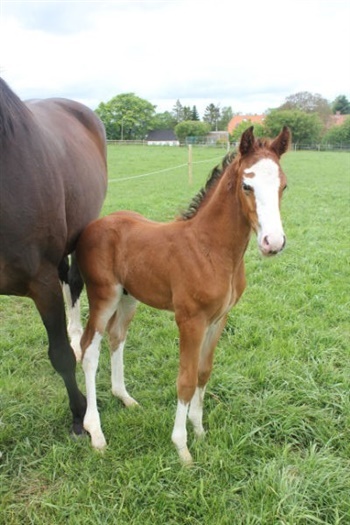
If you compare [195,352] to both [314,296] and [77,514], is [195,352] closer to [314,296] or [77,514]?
[77,514]

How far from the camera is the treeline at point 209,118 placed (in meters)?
37.8

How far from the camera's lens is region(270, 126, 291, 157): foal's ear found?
1871 millimetres

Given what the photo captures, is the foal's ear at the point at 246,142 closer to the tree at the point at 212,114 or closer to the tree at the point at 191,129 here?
the tree at the point at 191,129

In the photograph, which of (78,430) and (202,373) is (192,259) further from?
(78,430)

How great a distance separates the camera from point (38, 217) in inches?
77.4

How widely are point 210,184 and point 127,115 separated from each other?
69.4 m

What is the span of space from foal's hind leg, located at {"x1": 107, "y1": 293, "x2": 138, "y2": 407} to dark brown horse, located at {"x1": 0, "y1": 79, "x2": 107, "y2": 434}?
25cm

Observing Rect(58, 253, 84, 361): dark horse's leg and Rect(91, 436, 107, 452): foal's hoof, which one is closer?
Rect(91, 436, 107, 452): foal's hoof

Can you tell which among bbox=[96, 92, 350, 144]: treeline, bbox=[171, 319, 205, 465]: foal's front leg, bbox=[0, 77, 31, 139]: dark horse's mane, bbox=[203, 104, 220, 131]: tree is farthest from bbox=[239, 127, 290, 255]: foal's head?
bbox=[203, 104, 220, 131]: tree

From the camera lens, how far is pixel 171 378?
281 centimetres

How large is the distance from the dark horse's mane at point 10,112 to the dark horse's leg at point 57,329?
0.66 meters

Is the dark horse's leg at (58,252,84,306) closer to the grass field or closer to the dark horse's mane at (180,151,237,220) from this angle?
the grass field

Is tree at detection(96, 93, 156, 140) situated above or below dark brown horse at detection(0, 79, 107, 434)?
above

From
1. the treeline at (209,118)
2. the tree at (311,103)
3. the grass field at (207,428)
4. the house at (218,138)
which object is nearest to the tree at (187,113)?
the treeline at (209,118)
